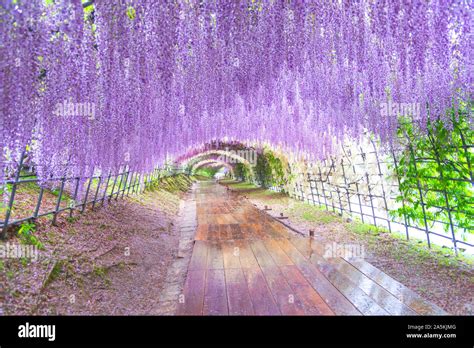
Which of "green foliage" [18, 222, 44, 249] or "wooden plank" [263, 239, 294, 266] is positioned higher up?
"green foliage" [18, 222, 44, 249]

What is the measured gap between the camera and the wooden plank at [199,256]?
397 cm

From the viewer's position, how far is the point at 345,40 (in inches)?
128

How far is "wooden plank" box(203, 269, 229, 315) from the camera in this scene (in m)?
2.67

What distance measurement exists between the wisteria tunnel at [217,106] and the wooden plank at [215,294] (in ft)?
0.07

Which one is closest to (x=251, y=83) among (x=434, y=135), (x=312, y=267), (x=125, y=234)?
(x=312, y=267)

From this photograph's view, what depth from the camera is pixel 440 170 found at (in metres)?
4.23

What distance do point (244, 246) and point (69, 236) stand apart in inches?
98.8

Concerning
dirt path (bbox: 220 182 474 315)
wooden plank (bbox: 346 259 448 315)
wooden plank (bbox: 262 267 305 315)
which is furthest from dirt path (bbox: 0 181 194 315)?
dirt path (bbox: 220 182 474 315)

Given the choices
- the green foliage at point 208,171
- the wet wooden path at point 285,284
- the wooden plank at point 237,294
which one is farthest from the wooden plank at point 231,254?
the green foliage at point 208,171

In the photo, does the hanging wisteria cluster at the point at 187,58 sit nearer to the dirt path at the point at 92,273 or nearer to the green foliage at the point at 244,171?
the dirt path at the point at 92,273

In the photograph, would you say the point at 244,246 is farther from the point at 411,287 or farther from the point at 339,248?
the point at 411,287

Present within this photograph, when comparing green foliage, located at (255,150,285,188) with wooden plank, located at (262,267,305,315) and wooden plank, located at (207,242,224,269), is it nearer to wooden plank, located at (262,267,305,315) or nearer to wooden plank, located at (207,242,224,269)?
wooden plank, located at (207,242,224,269)

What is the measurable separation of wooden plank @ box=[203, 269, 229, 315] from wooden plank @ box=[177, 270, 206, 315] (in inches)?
2.0

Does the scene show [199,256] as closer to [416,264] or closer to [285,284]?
[285,284]
